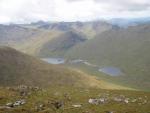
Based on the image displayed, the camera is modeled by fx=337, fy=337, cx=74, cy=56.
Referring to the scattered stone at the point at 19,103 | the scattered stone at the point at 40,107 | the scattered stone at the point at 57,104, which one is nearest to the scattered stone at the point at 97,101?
the scattered stone at the point at 57,104

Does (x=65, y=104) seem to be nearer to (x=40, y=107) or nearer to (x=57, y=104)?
(x=57, y=104)

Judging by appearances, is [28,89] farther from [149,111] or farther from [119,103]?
[149,111]

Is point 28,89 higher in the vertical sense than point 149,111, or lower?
higher

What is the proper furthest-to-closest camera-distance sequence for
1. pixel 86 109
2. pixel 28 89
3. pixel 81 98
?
pixel 28 89 < pixel 81 98 < pixel 86 109

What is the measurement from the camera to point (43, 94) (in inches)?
6073

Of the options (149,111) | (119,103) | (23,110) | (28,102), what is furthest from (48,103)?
(149,111)

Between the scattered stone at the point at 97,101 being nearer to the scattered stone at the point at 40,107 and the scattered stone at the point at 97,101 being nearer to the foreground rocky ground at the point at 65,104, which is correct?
the foreground rocky ground at the point at 65,104

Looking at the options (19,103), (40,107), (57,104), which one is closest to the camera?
(40,107)

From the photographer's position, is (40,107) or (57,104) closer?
(40,107)

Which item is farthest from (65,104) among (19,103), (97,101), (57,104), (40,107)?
(19,103)

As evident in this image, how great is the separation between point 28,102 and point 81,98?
87.2ft

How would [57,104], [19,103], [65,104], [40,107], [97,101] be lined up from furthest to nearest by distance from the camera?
[97,101] < [65,104] < [57,104] < [19,103] < [40,107]

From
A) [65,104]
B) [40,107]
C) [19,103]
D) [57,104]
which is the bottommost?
[40,107]

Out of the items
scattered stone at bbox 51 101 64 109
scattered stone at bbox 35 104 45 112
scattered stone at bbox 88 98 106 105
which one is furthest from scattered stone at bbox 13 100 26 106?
scattered stone at bbox 88 98 106 105
